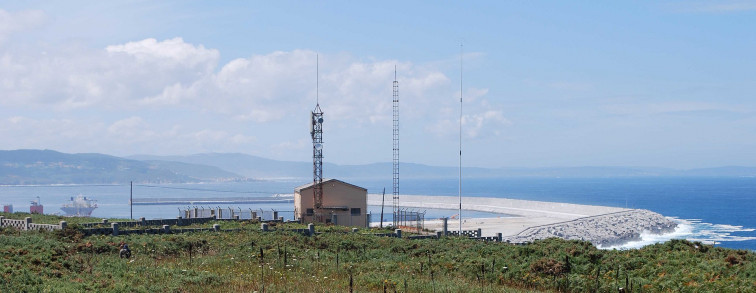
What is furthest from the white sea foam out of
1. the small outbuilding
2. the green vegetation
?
the green vegetation

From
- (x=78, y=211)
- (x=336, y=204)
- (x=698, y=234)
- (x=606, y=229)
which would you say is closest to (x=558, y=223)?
(x=606, y=229)

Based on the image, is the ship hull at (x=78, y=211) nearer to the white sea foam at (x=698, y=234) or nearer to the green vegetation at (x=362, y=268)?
the white sea foam at (x=698, y=234)

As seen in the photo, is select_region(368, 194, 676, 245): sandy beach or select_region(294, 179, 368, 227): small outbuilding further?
select_region(368, 194, 676, 245): sandy beach

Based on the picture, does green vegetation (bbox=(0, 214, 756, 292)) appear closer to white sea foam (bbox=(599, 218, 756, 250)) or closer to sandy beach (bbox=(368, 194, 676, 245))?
sandy beach (bbox=(368, 194, 676, 245))

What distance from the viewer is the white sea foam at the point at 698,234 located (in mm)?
90306

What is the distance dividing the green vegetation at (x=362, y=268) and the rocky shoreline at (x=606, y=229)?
53084 mm

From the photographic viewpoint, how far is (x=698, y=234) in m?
100

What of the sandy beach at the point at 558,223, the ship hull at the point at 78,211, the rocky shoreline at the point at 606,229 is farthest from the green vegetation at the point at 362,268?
the ship hull at the point at 78,211

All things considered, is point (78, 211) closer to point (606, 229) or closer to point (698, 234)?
point (606, 229)

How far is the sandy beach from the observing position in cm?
8873

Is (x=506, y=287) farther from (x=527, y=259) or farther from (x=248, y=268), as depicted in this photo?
(x=248, y=268)

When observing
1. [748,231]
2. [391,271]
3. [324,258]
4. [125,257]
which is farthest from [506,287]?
[748,231]

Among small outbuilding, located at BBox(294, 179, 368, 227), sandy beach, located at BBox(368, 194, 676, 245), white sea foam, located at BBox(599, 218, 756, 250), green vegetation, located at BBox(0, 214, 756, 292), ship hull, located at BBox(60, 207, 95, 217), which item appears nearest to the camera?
green vegetation, located at BBox(0, 214, 756, 292)

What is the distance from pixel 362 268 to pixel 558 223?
78658 mm
